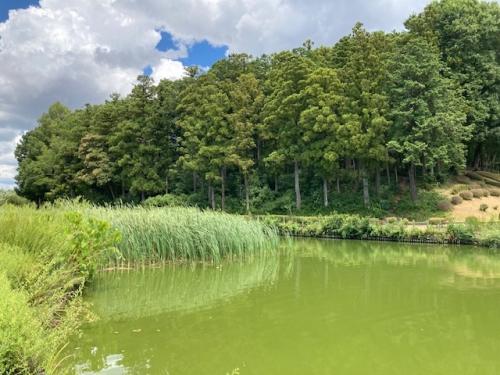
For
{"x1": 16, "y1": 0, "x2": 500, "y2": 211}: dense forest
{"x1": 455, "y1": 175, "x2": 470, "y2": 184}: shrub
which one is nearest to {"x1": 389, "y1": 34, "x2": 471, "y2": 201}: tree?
{"x1": 16, "y1": 0, "x2": 500, "y2": 211}: dense forest

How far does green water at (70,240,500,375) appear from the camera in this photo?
569 cm

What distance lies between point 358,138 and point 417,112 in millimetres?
3416

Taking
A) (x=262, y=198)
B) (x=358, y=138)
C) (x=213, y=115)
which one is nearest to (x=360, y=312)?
(x=358, y=138)

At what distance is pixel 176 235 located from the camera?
12.6m

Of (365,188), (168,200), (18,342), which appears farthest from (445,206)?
(18,342)

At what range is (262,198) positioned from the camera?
30609 millimetres

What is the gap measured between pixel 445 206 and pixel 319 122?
8.42 metres

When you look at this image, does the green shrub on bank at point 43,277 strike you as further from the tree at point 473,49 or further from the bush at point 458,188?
the tree at point 473,49

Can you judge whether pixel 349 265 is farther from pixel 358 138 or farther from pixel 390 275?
pixel 358 138

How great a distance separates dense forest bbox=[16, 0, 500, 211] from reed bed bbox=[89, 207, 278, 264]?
1315 cm

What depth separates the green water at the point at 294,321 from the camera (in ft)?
18.7

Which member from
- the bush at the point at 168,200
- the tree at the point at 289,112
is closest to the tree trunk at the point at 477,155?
the tree at the point at 289,112

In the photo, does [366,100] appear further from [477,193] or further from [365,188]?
[477,193]

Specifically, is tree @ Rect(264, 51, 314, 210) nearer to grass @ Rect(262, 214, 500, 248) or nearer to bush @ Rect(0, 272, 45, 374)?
grass @ Rect(262, 214, 500, 248)
